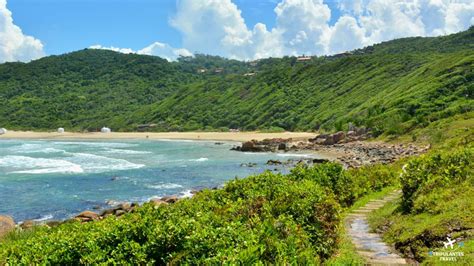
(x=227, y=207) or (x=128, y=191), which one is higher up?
(x=227, y=207)

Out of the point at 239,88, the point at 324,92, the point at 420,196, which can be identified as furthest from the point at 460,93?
the point at 239,88

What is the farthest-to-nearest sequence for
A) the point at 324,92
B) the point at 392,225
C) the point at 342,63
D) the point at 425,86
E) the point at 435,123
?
the point at 342,63 → the point at 324,92 → the point at 425,86 → the point at 435,123 → the point at 392,225

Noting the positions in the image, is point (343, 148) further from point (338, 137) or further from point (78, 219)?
point (78, 219)

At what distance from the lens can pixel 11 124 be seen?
144 meters

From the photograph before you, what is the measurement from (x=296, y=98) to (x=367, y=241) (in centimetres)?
11181

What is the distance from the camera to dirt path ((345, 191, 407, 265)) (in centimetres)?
1067

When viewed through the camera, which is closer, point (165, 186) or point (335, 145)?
point (165, 186)

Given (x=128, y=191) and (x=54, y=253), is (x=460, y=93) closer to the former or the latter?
(x=128, y=191)

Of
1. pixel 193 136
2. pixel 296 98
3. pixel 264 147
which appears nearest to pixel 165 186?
pixel 264 147

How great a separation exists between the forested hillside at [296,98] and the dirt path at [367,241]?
4512 centimetres

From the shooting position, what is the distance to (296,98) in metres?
123

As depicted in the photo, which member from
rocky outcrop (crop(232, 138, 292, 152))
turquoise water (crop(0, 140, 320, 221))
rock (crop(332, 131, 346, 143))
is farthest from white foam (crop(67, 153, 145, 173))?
rock (crop(332, 131, 346, 143))

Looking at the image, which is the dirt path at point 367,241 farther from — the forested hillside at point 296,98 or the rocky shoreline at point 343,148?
the forested hillside at point 296,98

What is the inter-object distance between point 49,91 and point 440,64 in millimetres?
162320
